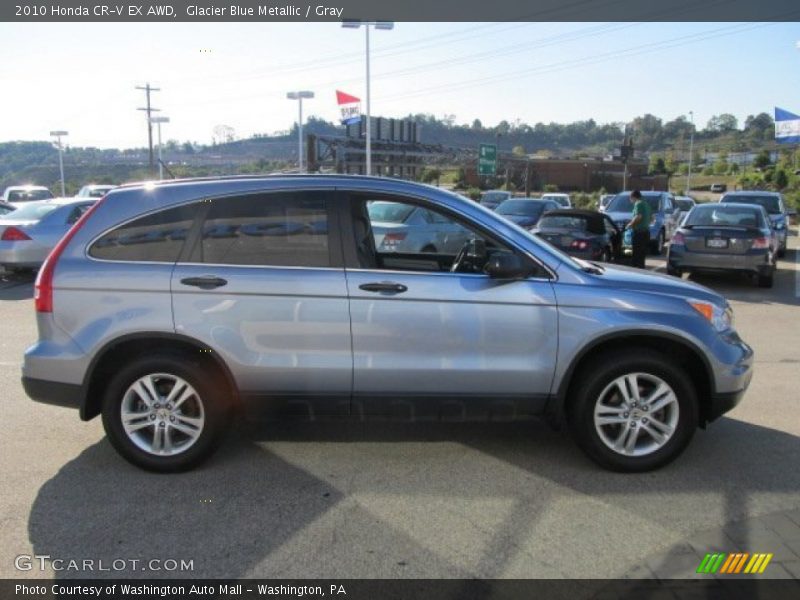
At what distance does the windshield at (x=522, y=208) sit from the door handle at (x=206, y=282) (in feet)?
51.7

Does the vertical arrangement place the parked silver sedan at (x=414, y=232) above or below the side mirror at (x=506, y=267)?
above

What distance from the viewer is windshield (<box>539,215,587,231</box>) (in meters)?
13.6

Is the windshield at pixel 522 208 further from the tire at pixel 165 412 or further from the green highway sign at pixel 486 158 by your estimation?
the green highway sign at pixel 486 158

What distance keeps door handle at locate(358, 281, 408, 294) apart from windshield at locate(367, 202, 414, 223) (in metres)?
0.77

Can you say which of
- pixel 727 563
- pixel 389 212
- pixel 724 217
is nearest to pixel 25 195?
pixel 724 217

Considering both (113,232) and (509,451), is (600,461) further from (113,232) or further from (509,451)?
(113,232)

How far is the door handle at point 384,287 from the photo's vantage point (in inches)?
161

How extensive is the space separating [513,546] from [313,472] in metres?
1.42

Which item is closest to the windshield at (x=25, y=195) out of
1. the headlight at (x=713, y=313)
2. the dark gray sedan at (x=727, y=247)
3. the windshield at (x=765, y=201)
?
the dark gray sedan at (x=727, y=247)

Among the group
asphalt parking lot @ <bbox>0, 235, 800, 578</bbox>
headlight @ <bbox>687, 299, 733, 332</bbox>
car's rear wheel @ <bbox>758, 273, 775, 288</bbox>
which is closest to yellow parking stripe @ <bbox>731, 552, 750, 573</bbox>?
asphalt parking lot @ <bbox>0, 235, 800, 578</bbox>

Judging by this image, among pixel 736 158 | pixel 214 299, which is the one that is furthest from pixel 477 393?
pixel 736 158

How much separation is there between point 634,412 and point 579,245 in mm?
9284

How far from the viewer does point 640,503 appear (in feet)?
12.6

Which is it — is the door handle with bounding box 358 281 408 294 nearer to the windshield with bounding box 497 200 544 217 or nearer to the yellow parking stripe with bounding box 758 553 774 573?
the yellow parking stripe with bounding box 758 553 774 573
